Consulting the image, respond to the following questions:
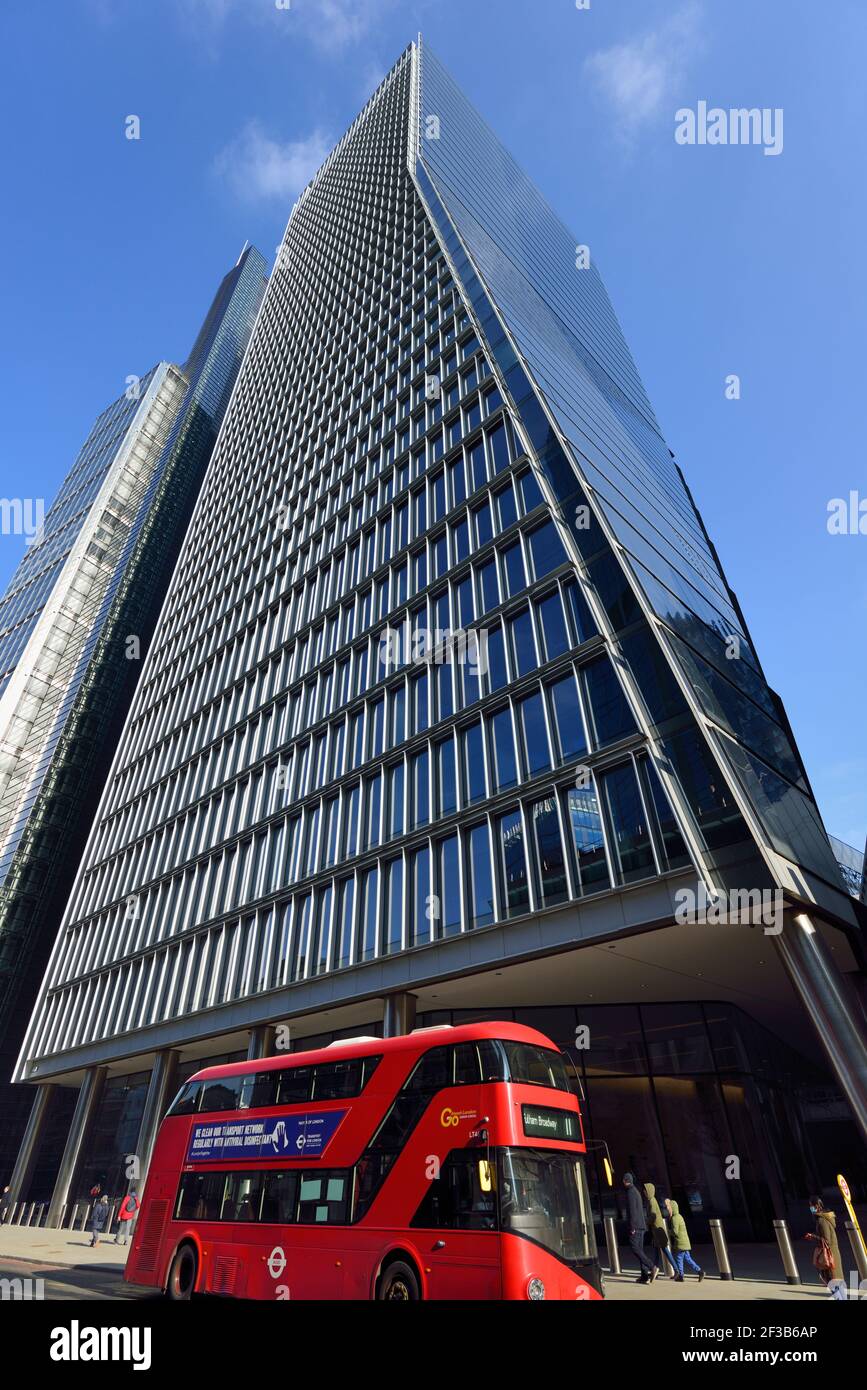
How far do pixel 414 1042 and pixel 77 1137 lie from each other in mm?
33972

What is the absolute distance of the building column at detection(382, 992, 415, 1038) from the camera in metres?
23.2

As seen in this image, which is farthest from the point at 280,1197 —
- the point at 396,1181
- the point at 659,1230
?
the point at 659,1230

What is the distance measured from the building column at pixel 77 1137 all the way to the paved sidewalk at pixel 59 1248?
1.42 metres

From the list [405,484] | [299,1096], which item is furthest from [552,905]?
[405,484]

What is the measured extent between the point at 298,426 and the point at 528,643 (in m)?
35.8

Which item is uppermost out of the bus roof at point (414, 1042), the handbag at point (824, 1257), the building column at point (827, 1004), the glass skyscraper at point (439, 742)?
the glass skyscraper at point (439, 742)

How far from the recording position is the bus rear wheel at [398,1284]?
10.1 m

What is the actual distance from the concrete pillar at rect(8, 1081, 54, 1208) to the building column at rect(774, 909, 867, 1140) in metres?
41.5

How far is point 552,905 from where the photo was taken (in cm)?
1967

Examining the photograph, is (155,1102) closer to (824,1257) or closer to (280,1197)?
(280,1197)

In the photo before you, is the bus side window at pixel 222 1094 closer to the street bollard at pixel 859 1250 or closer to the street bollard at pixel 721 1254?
the street bollard at pixel 721 1254

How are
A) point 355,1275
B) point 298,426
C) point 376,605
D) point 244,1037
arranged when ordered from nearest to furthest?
point 355,1275, point 244,1037, point 376,605, point 298,426

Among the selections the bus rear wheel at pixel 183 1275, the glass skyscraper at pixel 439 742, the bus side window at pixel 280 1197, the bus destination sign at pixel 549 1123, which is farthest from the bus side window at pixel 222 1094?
the glass skyscraper at pixel 439 742
